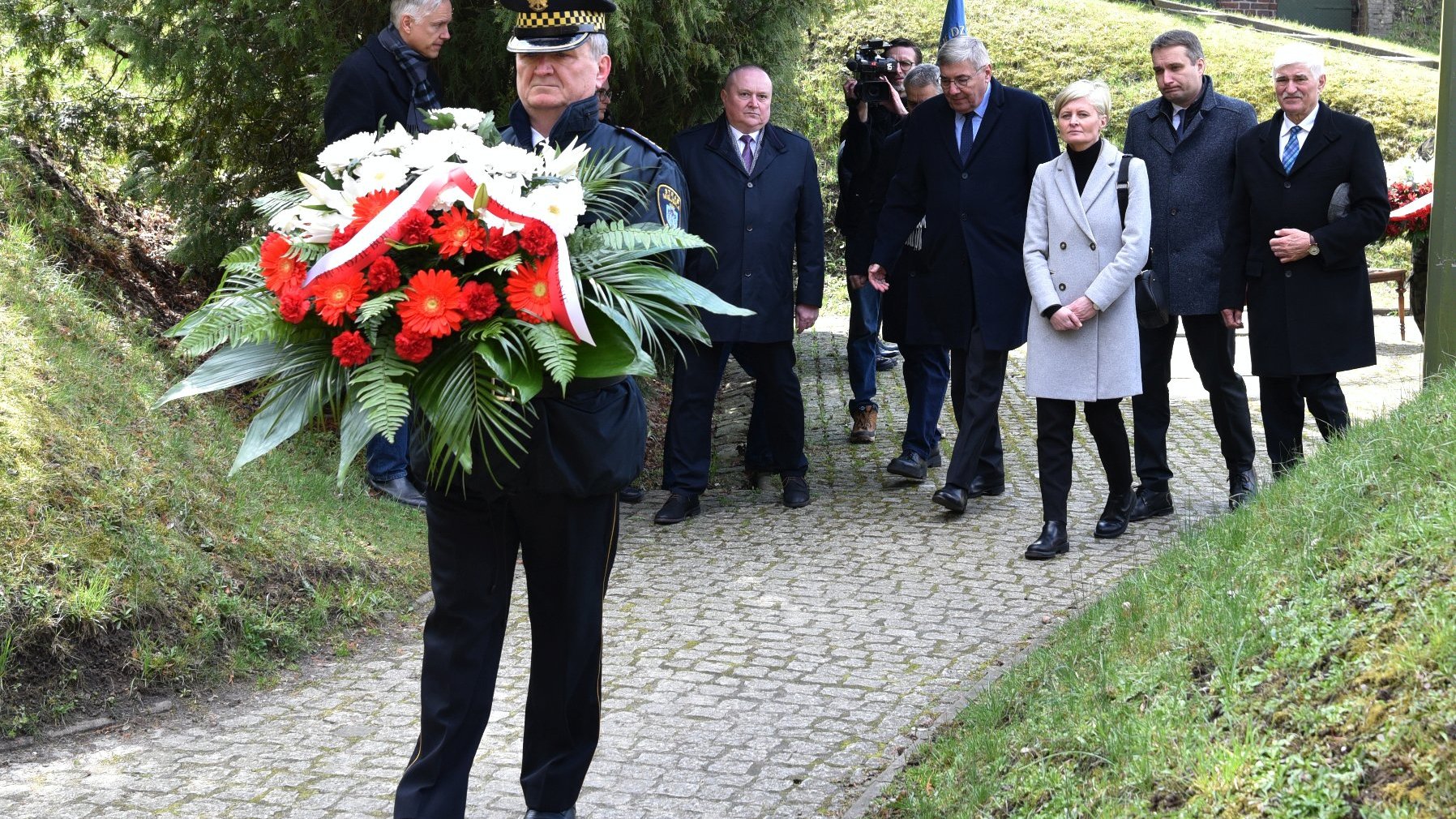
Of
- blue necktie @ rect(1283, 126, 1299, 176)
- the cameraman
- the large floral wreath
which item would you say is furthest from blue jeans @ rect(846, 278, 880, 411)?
the large floral wreath

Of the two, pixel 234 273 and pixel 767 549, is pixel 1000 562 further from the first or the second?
pixel 234 273

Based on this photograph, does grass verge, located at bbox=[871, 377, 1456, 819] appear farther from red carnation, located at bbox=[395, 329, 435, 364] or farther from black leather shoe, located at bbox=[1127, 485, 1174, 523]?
black leather shoe, located at bbox=[1127, 485, 1174, 523]

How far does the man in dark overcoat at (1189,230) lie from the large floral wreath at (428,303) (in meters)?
4.36

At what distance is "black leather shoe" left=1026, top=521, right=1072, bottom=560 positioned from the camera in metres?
6.86

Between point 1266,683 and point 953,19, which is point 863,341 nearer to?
point 953,19

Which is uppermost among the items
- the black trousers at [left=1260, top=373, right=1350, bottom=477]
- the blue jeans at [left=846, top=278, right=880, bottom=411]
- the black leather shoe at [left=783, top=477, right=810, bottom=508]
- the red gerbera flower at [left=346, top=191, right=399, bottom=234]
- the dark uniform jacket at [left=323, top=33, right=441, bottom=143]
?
the dark uniform jacket at [left=323, top=33, right=441, bottom=143]

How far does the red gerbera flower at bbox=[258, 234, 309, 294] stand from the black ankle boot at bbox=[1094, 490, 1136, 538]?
15.7ft

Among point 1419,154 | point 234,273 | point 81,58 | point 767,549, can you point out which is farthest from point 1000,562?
point 1419,154

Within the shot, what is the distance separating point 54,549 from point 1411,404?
16.5ft

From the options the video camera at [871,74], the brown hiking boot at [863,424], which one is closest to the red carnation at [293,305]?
the video camera at [871,74]

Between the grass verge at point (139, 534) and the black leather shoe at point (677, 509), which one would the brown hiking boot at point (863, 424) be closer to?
the black leather shoe at point (677, 509)

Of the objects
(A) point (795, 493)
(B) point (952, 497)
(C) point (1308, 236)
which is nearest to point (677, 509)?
(A) point (795, 493)

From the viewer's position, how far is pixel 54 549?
17.6 ft

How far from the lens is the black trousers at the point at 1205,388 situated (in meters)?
7.40
